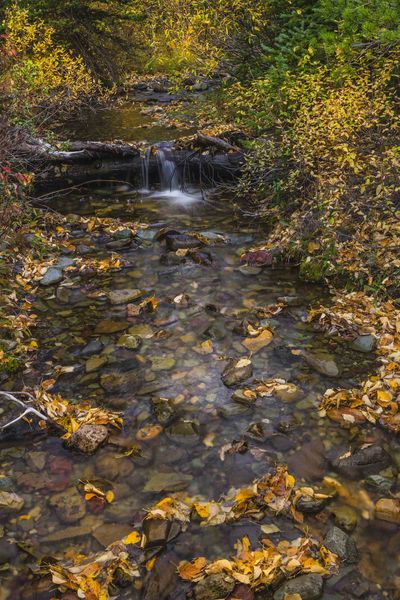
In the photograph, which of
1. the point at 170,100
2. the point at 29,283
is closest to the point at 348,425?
the point at 29,283

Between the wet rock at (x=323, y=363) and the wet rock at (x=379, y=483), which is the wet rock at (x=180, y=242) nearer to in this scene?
the wet rock at (x=323, y=363)

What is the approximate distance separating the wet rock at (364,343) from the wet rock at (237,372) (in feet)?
4.09

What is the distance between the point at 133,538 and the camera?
11.4 ft

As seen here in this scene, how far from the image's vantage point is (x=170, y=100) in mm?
18406

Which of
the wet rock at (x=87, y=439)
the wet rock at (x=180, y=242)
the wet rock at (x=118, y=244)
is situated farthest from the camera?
the wet rock at (x=118, y=244)

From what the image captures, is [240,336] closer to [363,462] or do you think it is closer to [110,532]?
[363,462]

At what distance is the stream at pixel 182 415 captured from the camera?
3.48 m

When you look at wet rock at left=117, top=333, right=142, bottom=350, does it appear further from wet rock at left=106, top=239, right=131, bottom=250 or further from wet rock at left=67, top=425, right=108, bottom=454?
wet rock at left=106, top=239, right=131, bottom=250

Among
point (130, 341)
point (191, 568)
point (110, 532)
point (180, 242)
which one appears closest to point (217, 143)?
point (180, 242)

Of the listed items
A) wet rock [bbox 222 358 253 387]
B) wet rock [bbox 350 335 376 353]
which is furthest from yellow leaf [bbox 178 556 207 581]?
wet rock [bbox 350 335 376 353]

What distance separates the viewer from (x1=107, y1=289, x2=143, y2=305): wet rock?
668cm

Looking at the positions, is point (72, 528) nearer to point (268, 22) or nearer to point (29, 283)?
point (29, 283)

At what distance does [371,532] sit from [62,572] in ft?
7.25

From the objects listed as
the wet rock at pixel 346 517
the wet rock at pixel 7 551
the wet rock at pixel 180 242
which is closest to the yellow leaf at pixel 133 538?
the wet rock at pixel 7 551
